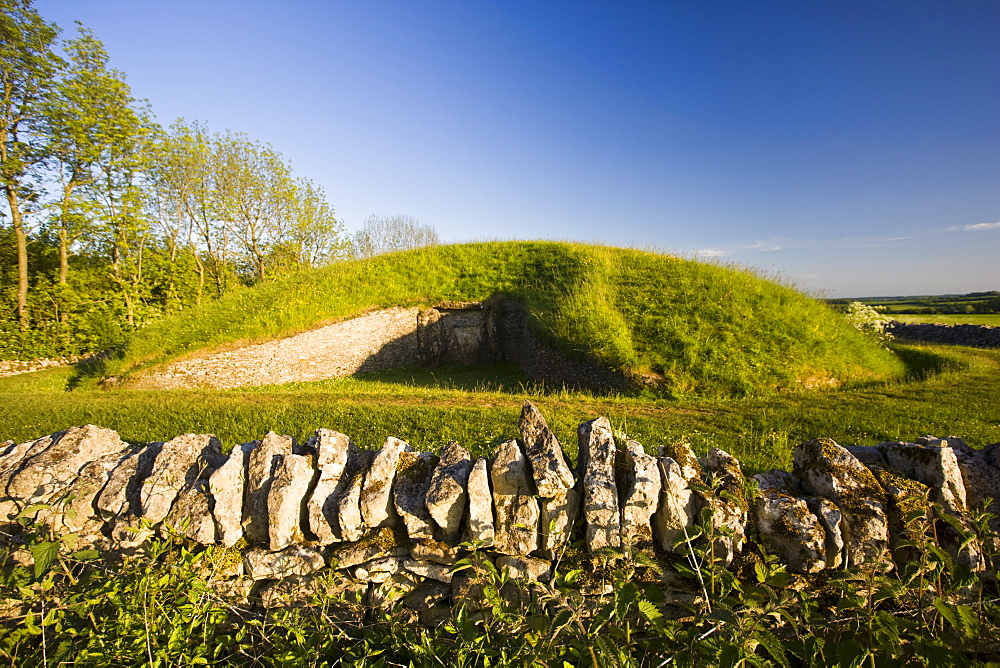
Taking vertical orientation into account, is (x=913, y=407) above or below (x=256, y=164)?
below

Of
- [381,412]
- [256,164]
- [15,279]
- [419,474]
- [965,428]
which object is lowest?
[965,428]

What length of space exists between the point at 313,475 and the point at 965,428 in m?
8.57

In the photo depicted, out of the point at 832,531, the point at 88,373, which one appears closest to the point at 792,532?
the point at 832,531

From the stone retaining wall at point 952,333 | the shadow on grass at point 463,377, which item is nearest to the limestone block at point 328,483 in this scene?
the shadow on grass at point 463,377

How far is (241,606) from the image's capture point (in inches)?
103

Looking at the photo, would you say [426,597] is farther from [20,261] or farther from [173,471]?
[20,261]

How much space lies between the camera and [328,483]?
2812mm

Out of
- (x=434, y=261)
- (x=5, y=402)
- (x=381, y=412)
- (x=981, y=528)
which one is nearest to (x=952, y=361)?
(x=981, y=528)

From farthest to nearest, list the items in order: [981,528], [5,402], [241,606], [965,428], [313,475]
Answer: [5,402] < [965,428] < [313,475] < [241,606] < [981,528]

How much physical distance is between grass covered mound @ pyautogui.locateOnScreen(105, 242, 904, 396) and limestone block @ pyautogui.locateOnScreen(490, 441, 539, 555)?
8253mm

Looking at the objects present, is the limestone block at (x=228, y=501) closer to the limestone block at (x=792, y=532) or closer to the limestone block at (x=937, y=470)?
the limestone block at (x=792, y=532)

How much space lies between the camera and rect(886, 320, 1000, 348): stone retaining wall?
1823 centimetres

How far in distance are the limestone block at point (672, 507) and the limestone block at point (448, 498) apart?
3.85 ft

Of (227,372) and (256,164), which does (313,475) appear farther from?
(256,164)
